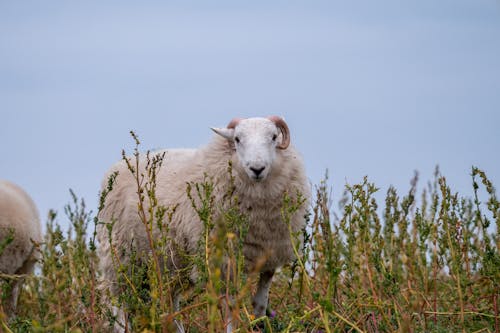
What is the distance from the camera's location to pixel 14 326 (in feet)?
16.3

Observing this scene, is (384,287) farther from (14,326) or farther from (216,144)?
(216,144)

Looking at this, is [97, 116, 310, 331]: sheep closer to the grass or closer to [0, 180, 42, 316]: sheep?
the grass

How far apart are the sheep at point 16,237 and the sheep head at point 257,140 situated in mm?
3343

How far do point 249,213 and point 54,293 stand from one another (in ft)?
10.5

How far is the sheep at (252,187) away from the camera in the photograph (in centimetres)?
638

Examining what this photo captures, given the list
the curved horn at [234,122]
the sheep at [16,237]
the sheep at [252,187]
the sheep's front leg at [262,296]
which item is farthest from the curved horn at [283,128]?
the sheep at [16,237]

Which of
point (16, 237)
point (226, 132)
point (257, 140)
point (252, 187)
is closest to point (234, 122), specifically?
point (226, 132)

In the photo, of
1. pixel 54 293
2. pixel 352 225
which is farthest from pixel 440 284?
pixel 54 293

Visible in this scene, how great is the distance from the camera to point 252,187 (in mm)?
6527

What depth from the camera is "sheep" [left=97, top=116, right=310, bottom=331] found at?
20.9 feet

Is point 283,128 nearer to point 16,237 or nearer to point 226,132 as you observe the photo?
point 226,132

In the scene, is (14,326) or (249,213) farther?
(249,213)

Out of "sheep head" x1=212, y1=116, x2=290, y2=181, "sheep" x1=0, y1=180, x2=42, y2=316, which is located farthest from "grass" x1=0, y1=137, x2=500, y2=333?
"sheep" x1=0, y1=180, x2=42, y2=316

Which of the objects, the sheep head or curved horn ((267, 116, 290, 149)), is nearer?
the sheep head
